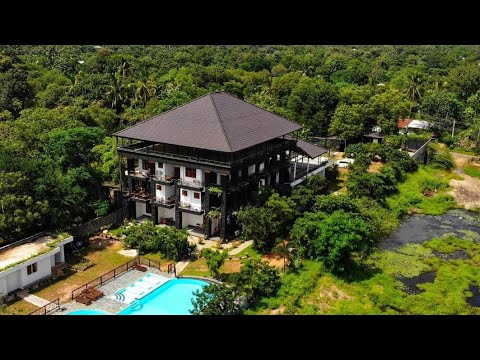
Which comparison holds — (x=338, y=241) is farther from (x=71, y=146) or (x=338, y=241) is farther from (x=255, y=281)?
(x=71, y=146)

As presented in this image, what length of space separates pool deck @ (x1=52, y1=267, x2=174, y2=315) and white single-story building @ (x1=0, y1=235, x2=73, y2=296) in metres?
2.90

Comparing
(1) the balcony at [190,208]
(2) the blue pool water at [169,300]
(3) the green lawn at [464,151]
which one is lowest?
(2) the blue pool water at [169,300]

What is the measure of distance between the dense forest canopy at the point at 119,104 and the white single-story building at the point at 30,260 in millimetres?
1156

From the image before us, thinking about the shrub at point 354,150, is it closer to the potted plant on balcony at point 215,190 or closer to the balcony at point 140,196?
the potted plant on balcony at point 215,190

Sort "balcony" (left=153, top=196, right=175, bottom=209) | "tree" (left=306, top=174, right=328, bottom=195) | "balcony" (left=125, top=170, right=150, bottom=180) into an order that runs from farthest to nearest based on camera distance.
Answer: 1. "tree" (left=306, top=174, right=328, bottom=195)
2. "balcony" (left=125, top=170, right=150, bottom=180)
3. "balcony" (left=153, top=196, right=175, bottom=209)

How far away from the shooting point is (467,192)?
4272 cm

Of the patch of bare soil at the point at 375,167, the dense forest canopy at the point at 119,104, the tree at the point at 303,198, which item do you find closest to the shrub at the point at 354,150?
the patch of bare soil at the point at 375,167

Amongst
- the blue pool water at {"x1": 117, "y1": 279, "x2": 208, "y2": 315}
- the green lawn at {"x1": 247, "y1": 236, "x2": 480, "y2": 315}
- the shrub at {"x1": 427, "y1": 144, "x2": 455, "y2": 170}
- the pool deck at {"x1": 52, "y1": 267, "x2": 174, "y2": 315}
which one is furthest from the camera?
the shrub at {"x1": 427, "y1": 144, "x2": 455, "y2": 170}

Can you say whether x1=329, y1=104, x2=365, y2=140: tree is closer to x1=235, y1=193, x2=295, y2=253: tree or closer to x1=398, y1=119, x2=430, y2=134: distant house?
x1=398, y1=119, x2=430, y2=134: distant house

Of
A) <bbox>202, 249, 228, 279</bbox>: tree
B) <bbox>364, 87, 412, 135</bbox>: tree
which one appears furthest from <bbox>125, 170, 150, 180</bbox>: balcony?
<bbox>364, 87, 412, 135</bbox>: tree

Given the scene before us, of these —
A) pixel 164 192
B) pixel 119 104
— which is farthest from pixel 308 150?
pixel 119 104

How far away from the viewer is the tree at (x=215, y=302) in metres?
21.2

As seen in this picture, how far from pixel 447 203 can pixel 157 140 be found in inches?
977

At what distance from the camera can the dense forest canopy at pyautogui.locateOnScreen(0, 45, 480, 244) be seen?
2784 cm
